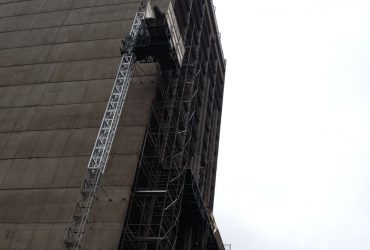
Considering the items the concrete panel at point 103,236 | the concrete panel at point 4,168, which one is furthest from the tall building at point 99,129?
the concrete panel at point 4,168

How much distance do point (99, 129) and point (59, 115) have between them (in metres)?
5.24

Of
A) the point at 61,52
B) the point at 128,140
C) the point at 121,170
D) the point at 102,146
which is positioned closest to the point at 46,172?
the point at 102,146

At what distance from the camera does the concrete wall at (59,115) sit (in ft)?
131

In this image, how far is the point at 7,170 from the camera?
44.3 metres

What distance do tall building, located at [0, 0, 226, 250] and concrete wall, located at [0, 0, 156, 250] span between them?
10cm

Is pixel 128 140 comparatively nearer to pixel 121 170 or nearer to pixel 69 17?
pixel 121 170

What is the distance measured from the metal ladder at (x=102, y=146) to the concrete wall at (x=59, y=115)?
1070mm

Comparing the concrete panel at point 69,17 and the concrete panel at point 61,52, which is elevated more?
the concrete panel at point 69,17

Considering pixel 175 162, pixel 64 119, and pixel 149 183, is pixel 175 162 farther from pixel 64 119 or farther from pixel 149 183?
pixel 64 119

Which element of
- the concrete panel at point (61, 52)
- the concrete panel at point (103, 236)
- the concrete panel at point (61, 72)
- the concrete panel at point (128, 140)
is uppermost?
the concrete panel at point (61, 52)

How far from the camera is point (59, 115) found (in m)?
46.8

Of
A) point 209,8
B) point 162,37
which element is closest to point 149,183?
point 162,37

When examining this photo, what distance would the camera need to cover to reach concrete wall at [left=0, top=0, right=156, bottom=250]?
131 ft

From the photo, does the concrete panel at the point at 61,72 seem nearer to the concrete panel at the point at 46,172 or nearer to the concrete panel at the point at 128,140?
the concrete panel at the point at 128,140
